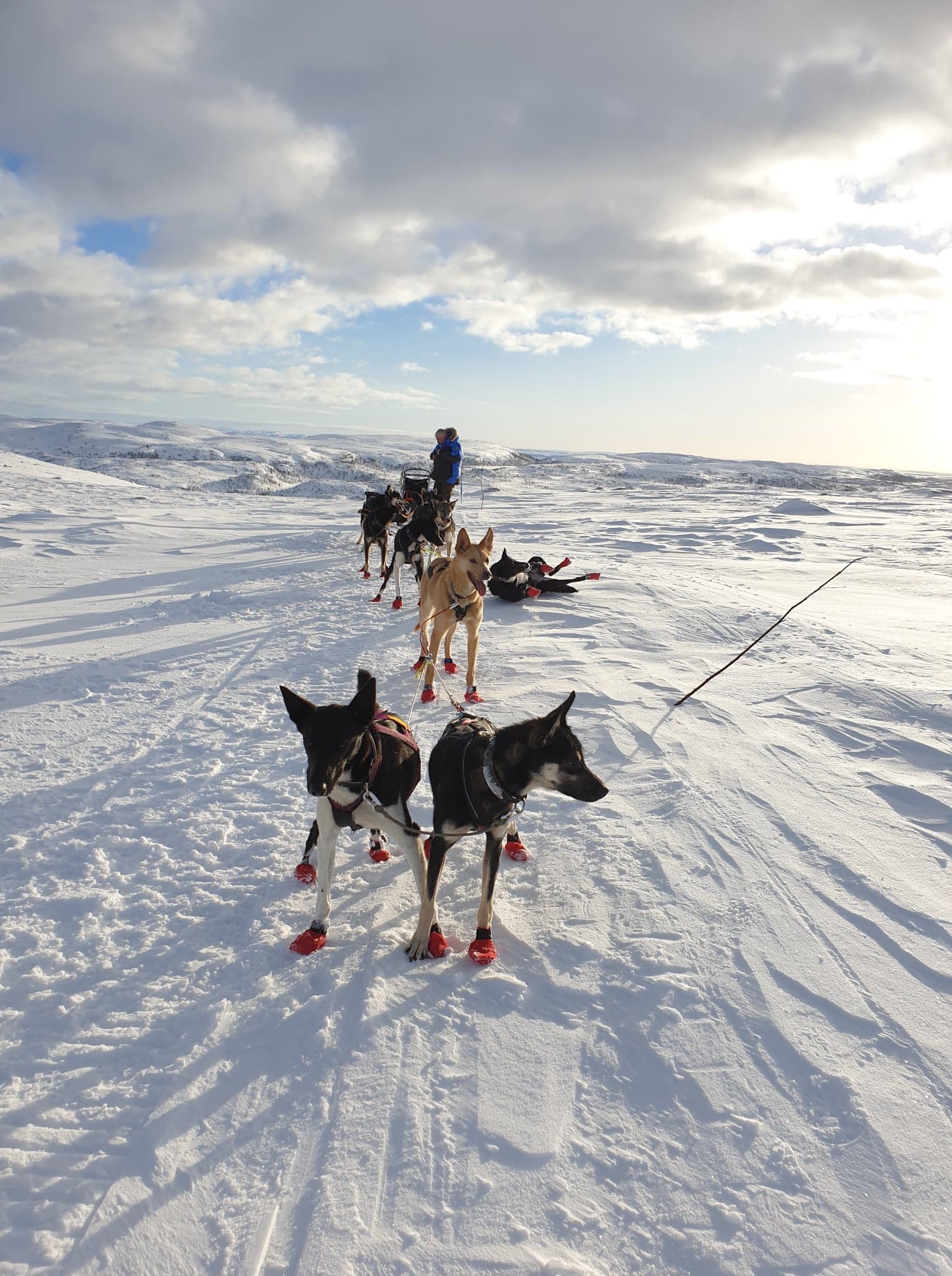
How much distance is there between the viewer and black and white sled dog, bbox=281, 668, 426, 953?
2.48 metres

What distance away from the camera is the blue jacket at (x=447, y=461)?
1147cm

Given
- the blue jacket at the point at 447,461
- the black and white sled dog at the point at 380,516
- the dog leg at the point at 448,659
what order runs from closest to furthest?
the dog leg at the point at 448,659, the black and white sled dog at the point at 380,516, the blue jacket at the point at 447,461

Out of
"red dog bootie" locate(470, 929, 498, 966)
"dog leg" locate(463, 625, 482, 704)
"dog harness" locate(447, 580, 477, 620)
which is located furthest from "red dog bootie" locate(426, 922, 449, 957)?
"dog harness" locate(447, 580, 477, 620)

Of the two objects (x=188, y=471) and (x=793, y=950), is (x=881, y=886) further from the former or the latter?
(x=188, y=471)

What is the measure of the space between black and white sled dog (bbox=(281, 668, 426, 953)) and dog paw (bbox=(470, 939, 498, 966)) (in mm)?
348

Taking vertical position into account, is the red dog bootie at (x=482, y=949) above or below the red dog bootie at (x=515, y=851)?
below

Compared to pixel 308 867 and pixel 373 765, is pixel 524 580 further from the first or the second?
pixel 373 765

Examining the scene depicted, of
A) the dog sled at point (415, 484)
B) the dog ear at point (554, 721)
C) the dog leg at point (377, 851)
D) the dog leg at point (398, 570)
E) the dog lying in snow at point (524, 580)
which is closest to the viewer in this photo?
the dog ear at point (554, 721)

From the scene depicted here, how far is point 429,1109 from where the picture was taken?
7.23 ft

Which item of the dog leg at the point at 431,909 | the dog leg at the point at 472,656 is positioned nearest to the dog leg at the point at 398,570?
the dog leg at the point at 472,656

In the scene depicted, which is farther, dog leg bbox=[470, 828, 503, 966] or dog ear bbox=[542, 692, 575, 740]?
dog leg bbox=[470, 828, 503, 966]

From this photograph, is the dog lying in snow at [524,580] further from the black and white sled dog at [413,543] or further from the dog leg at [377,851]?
the dog leg at [377,851]

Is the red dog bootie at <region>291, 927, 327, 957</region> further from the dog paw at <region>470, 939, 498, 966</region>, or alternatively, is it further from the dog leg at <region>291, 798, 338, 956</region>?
the dog paw at <region>470, 939, 498, 966</region>

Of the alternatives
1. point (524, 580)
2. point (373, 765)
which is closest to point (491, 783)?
point (373, 765)
